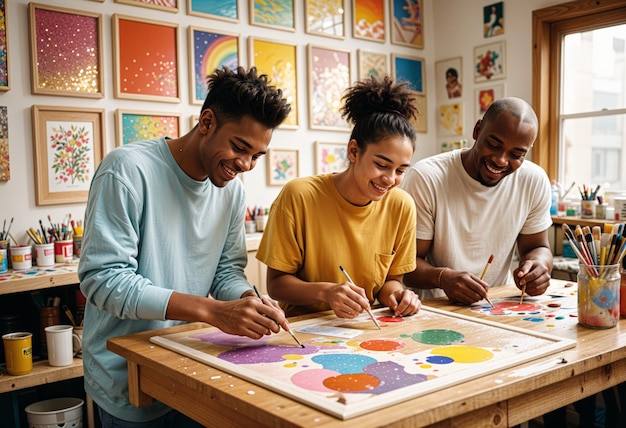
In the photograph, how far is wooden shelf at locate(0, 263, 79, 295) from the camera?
2.60 metres

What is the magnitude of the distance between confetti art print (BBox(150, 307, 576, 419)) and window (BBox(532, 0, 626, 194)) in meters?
2.75

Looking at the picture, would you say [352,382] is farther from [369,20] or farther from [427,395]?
[369,20]

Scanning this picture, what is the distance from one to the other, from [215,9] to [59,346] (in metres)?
2.16

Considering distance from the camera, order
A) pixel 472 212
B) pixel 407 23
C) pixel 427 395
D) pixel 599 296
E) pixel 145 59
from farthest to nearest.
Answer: pixel 407 23
pixel 145 59
pixel 472 212
pixel 599 296
pixel 427 395

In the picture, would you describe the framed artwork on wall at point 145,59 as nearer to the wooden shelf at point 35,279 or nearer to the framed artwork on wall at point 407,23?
the wooden shelf at point 35,279

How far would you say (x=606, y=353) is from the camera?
52.9 inches

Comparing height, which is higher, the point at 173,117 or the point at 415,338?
the point at 173,117

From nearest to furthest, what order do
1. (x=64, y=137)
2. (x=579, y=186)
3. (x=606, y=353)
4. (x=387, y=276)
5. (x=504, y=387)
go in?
(x=504, y=387) < (x=606, y=353) < (x=387, y=276) < (x=64, y=137) < (x=579, y=186)

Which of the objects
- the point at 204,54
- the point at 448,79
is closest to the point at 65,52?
the point at 204,54

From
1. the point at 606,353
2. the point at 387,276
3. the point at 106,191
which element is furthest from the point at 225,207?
the point at 606,353

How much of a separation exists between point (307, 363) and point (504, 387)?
0.39 meters

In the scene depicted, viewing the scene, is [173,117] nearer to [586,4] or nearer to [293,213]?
[293,213]

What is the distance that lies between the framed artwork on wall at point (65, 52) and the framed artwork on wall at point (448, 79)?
A: 2615 mm

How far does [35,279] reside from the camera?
8.72 feet
